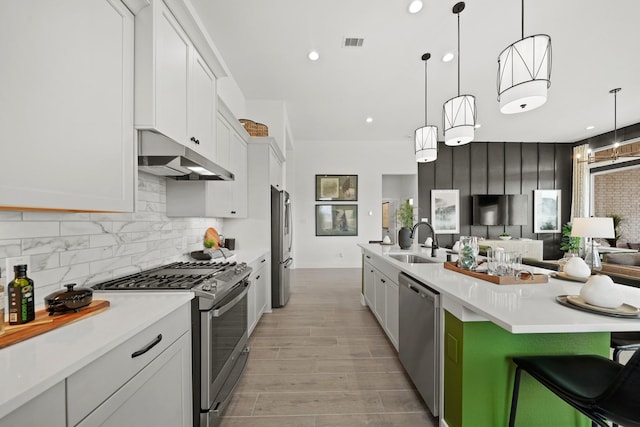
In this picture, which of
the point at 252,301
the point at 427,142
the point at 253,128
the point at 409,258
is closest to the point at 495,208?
the point at 427,142

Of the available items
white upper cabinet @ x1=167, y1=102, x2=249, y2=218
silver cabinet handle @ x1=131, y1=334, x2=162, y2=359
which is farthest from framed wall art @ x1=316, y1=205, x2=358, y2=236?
silver cabinet handle @ x1=131, y1=334, x2=162, y2=359

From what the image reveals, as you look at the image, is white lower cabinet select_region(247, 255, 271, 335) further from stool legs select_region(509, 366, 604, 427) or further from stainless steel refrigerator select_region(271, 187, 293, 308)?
stool legs select_region(509, 366, 604, 427)

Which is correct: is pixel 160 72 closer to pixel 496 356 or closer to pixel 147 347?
pixel 147 347

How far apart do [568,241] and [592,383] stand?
8.35m

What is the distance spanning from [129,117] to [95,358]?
3.74ft

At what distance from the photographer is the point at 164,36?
1.60 meters

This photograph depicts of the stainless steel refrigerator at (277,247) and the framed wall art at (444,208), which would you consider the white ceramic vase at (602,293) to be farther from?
the framed wall art at (444,208)

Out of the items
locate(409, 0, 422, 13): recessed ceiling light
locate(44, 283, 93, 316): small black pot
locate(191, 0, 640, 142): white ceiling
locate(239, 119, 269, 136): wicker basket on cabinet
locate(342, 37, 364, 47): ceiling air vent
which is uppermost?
locate(191, 0, 640, 142): white ceiling

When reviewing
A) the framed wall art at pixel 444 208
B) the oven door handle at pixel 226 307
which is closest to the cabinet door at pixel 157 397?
the oven door handle at pixel 226 307

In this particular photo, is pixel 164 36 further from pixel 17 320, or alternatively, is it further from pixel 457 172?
pixel 457 172

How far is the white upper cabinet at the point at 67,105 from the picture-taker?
876mm

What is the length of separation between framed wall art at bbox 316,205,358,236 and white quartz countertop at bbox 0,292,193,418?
6010mm

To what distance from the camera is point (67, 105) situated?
106 cm

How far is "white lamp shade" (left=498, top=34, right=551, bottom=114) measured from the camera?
1934 mm
